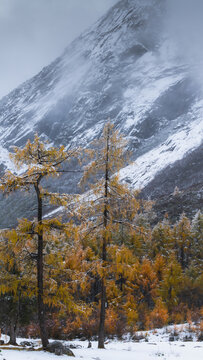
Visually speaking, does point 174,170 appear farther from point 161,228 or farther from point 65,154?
point 65,154

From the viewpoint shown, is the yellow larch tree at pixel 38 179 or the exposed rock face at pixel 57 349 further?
the yellow larch tree at pixel 38 179

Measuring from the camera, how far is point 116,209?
43.8 feet

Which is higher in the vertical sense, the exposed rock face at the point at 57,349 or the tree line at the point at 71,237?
the tree line at the point at 71,237

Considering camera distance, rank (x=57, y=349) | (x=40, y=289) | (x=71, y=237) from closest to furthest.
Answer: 1. (x=57, y=349)
2. (x=40, y=289)
3. (x=71, y=237)

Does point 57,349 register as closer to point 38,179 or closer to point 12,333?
point 38,179

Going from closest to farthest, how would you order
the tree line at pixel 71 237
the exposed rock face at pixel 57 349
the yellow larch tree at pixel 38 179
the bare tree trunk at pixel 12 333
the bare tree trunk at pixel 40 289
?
the exposed rock face at pixel 57 349 < the yellow larch tree at pixel 38 179 < the tree line at pixel 71 237 < the bare tree trunk at pixel 40 289 < the bare tree trunk at pixel 12 333

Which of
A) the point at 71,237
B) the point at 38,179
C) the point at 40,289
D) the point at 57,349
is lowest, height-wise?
the point at 57,349

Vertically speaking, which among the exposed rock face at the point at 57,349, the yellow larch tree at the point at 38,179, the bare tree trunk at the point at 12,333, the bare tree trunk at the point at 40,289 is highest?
the yellow larch tree at the point at 38,179

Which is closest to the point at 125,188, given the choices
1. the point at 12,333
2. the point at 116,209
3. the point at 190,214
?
the point at 116,209

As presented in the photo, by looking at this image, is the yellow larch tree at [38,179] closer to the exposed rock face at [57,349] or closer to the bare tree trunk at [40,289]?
the bare tree trunk at [40,289]

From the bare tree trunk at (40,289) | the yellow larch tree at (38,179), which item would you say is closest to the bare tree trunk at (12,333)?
the bare tree trunk at (40,289)

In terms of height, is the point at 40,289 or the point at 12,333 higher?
the point at 40,289

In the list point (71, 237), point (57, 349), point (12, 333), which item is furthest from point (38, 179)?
A: point (12, 333)

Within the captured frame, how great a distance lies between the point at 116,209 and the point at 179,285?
962 inches
